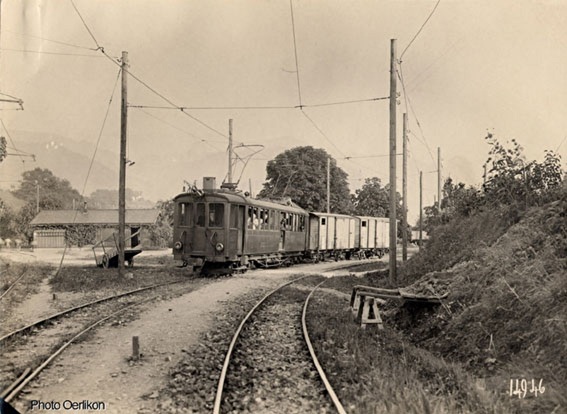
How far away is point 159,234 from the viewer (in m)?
52.1

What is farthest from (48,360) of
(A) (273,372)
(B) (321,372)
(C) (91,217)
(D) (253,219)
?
(C) (91,217)

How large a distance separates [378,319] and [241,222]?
32.3 ft

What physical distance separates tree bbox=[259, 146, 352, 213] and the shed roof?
12494mm

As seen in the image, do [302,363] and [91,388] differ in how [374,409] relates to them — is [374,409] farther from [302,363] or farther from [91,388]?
[91,388]

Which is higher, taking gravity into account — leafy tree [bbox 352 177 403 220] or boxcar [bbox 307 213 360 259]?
leafy tree [bbox 352 177 403 220]

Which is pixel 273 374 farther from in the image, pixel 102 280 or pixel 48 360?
pixel 102 280

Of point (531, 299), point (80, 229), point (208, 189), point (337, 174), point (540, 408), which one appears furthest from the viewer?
point (337, 174)

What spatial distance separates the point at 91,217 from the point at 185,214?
37260mm

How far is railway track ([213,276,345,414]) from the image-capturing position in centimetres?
564

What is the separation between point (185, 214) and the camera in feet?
60.3

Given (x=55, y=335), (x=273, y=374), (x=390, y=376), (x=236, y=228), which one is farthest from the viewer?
(x=236, y=228)

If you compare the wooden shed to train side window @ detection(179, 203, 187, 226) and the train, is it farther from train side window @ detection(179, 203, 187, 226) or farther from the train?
train side window @ detection(179, 203, 187, 226)

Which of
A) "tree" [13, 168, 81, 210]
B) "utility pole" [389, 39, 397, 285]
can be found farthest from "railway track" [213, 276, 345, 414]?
"tree" [13, 168, 81, 210]

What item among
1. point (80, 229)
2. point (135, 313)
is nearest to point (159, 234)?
point (80, 229)
